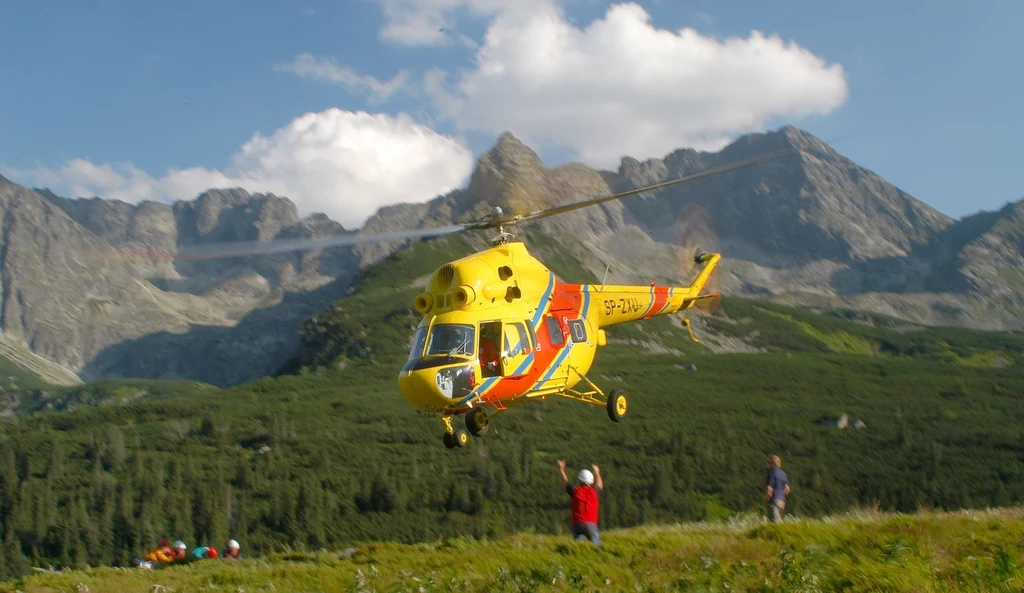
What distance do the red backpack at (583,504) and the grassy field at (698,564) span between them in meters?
0.67

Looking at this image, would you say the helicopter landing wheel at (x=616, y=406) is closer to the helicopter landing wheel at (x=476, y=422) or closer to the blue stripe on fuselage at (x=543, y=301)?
the blue stripe on fuselage at (x=543, y=301)

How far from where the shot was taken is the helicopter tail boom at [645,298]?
35.6m

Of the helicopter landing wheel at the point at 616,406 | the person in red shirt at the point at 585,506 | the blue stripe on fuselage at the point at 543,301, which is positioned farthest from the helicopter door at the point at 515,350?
the person in red shirt at the point at 585,506

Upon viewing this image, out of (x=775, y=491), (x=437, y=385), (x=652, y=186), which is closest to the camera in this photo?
(x=775, y=491)

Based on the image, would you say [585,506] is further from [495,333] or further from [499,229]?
[499,229]

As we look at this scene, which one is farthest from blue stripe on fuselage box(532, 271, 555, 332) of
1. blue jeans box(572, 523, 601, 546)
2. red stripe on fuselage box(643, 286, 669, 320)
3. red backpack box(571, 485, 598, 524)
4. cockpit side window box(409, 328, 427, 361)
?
blue jeans box(572, 523, 601, 546)

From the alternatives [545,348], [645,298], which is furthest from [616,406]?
[645,298]

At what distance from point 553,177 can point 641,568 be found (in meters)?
19.8

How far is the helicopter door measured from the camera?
1148 inches

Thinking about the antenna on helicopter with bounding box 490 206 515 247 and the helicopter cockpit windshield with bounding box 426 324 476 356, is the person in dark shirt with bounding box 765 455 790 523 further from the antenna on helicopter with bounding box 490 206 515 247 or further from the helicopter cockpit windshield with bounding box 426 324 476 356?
the antenna on helicopter with bounding box 490 206 515 247

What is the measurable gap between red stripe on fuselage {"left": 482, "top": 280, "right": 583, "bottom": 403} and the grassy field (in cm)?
688

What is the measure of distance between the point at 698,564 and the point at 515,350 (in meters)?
13.3

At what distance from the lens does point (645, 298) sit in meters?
38.2

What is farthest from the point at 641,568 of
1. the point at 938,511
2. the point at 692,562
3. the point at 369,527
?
the point at 369,527
